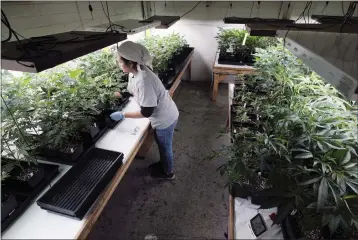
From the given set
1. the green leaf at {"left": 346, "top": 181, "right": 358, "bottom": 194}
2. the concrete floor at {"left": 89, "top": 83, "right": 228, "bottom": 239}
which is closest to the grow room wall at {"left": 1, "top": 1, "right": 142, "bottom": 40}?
the concrete floor at {"left": 89, "top": 83, "right": 228, "bottom": 239}

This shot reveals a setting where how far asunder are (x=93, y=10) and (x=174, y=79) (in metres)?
1.34

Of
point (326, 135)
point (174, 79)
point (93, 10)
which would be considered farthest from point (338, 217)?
point (93, 10)

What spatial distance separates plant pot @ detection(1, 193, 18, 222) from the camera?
1097 mm

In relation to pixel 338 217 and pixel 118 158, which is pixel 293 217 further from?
pixel 118 158

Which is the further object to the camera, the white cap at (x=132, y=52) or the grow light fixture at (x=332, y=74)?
the white cap at (x=132, y=52)

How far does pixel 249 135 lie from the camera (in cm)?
162

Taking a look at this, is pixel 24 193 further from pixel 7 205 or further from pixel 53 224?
pixel 53 224

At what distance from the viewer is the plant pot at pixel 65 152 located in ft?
4.95

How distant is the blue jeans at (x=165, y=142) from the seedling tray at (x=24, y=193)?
970 millimetres

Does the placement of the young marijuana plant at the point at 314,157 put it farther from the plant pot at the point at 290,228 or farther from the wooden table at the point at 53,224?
the wooden table at the point at 53,224

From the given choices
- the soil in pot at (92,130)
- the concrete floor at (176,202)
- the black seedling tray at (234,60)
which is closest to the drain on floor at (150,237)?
the concrete floor at (176,202)

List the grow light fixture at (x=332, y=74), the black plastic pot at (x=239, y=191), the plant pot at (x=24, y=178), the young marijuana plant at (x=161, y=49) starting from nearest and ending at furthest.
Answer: the grow light fixture at (x=332, y=74)
the plant pot at (x=24, y=178)
the black plastic pot at (x=239, y=191)
the young marijuana plant at (x=161, y=49)

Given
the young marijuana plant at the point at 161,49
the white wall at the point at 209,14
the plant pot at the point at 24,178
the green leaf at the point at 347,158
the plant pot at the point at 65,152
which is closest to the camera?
the green leaf at the point at 347,158

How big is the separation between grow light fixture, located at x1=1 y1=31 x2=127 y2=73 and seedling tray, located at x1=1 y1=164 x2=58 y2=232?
760 millimetres
